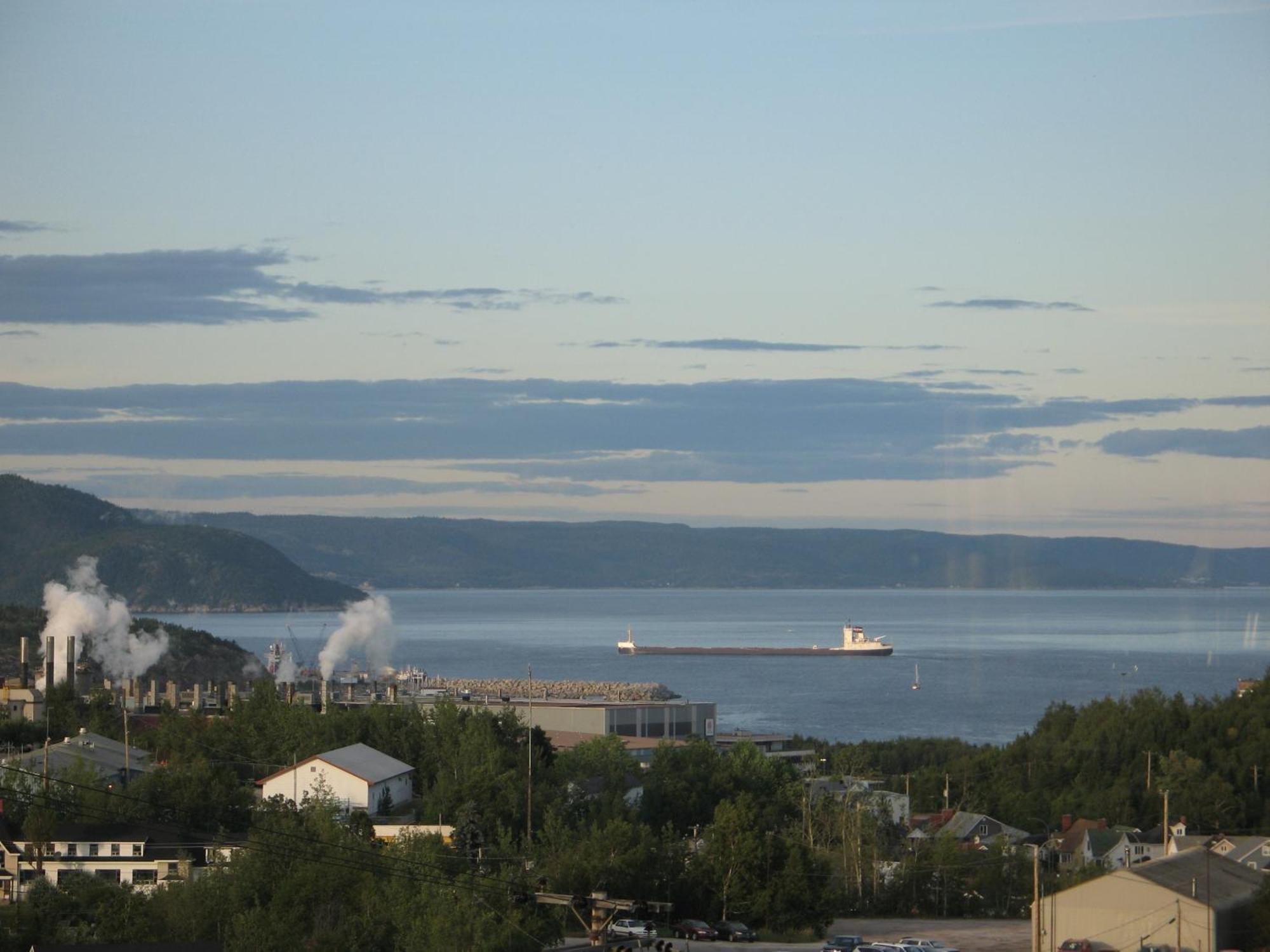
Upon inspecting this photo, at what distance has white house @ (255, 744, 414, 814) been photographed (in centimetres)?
3278

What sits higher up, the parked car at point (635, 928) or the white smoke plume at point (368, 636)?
the white smoke plume at point (368, 636)

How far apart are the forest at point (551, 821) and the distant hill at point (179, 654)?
1201 inches

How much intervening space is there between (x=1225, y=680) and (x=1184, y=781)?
5130 cm

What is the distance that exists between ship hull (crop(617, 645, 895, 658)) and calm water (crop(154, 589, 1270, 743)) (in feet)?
3.37

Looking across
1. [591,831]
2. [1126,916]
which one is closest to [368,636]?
[591,831]

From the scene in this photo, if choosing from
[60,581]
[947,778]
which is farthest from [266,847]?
[60,581]

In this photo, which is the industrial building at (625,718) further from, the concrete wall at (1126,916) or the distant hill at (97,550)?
the distant hill at (97,550)

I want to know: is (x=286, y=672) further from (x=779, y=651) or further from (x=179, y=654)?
(x=779, y=651)

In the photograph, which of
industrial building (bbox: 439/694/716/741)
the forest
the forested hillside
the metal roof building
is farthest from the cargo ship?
the metal roof building

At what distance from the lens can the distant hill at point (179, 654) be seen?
79.1 meters

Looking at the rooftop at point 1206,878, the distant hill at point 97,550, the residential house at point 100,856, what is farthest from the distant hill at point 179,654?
the distant hill at point 97,550

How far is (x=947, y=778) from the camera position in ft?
141

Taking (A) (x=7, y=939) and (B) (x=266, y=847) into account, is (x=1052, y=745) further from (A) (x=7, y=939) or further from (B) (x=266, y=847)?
(A) (x=7, y=939)

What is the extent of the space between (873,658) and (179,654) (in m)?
54.3
